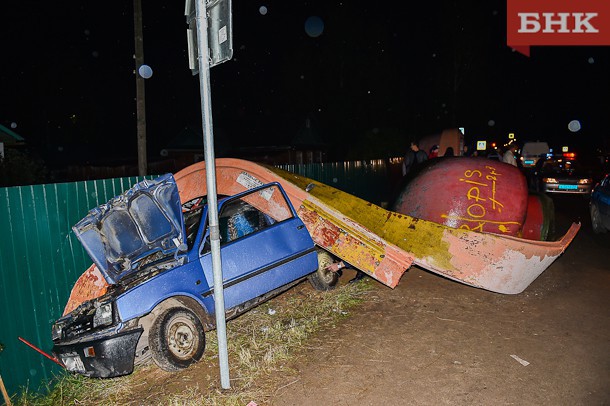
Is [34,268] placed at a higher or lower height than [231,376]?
higher

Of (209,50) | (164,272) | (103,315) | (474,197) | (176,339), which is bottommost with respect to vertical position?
(176,339)

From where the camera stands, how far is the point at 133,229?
5.37m

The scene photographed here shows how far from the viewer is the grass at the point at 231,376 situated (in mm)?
4375

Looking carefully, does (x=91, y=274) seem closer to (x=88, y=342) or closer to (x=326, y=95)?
(x=88, y=342)

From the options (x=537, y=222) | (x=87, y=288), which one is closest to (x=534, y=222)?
(x=537, y=222)

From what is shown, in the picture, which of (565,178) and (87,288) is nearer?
(87,288)

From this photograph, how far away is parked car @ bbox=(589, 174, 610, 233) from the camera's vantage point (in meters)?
9.82

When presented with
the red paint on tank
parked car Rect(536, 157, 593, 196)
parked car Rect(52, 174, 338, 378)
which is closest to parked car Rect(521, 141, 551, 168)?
parked car Rect(536, 157, 593, 196)

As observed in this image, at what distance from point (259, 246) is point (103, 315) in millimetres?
1939

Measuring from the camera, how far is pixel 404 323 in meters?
5.83

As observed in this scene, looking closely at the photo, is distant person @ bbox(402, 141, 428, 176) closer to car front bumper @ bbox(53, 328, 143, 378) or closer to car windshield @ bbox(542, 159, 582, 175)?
car windshield @ bbox(542, 159, 582, 175)

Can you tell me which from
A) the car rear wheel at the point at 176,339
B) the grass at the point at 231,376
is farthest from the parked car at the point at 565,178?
the car rear wheel at the point at 176,339

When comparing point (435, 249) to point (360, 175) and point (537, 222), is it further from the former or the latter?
point (360, 175)

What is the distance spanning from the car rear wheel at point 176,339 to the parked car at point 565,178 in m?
15.9
